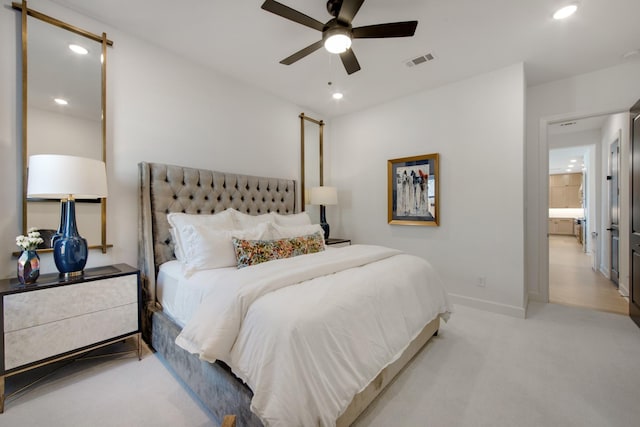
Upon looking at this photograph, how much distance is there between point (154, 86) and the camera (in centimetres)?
267

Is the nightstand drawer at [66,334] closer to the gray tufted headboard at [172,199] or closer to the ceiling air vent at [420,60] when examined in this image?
the gray tufted headboard at [172,199]

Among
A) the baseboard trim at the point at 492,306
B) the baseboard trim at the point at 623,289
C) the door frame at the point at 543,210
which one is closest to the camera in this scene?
the baseboard trim at the point at 492,306

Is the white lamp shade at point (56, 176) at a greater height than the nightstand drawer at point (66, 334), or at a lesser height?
greater

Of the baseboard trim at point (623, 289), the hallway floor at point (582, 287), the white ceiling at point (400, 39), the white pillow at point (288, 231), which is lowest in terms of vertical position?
the hallway floor at point (582, 287)

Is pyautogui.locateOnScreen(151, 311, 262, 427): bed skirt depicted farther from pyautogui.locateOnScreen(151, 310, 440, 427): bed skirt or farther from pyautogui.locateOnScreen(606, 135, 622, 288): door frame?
pyautogui.locateOnScreen(606, 135, 622, 288): door frame

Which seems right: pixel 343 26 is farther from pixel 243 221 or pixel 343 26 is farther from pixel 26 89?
pixel 26 89

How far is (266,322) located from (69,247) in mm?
1702

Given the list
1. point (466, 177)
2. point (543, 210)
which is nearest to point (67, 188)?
point (466, 177)

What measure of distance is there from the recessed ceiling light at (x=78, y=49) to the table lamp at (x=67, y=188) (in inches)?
40.5

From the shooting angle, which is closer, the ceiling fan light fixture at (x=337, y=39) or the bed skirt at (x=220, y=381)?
the bed skirt at (x=220, y=381)

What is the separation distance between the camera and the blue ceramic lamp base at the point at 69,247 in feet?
6.30

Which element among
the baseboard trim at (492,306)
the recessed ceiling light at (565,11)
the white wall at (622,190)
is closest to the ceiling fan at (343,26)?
the recessed ceiling light at (565,11)

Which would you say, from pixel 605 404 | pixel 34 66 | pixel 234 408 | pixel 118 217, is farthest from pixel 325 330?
pixel 34 66

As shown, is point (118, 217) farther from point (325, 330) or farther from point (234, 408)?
point (325, 330)
